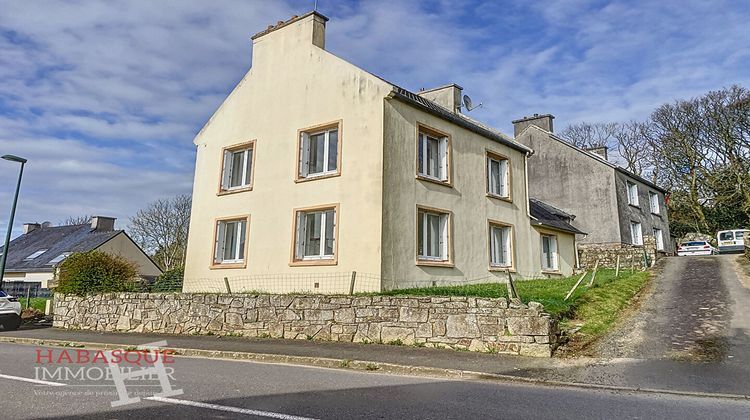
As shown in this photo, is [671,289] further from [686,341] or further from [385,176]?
[385,176]

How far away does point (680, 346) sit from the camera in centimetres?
972

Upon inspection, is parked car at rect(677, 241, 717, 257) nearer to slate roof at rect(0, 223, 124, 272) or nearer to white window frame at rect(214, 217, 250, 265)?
white window frame at rect(214, 217, 250, 265)

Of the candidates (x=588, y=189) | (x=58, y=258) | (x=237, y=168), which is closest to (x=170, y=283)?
(x=237, y=168)

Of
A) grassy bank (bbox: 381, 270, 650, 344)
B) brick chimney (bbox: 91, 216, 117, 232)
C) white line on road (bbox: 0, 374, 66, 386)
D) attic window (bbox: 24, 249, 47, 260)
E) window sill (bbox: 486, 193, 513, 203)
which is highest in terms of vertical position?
brick chimney (bbox: 91, 216, 117, 232)

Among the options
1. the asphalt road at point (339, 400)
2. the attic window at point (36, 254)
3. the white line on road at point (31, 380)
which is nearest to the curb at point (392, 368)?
the asphalt road at point (339, 400)

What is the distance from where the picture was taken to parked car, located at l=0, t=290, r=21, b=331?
17.6 m

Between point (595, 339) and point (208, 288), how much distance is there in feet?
41.9

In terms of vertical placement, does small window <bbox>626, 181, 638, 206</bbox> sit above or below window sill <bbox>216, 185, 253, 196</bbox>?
above

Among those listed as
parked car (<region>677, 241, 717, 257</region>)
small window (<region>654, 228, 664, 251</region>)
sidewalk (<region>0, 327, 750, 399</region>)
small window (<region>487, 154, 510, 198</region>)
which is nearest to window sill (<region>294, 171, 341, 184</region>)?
sidewalk (<region>0, 327, 750, 399</region>)

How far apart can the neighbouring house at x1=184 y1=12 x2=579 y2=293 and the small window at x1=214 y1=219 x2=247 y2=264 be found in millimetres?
45

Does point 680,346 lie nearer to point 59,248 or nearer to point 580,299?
point 580,299

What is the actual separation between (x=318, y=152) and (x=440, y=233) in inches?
197

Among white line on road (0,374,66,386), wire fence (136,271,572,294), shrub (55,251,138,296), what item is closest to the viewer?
white line on road (0,374,66,386)

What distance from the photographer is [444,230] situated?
52.4ft
